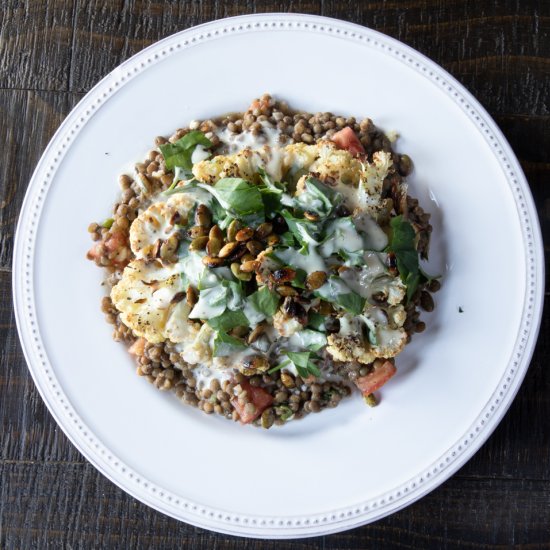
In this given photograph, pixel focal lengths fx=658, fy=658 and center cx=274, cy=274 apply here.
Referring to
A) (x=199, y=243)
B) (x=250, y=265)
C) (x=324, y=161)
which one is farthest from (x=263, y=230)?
(x=324, y=161)

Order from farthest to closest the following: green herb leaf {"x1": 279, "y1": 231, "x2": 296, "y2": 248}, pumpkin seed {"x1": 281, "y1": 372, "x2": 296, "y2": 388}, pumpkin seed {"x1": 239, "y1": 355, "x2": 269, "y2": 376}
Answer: pumpkin seed {"x1": 281, "y1": 372, "x2": 296, "y2": 388}, pumpkin seed {"x1": 239, "y1": 355, "x2": 269, "y2": 376}, green herb leaf {"x1": 279, "y1": 231, "x2": 296, "y2": 248}

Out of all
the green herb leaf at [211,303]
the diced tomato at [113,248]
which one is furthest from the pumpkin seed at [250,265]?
the diced tomato at [113,248]

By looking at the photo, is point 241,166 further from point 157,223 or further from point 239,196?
point 157,223

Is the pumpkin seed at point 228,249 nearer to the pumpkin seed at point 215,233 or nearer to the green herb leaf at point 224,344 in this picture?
the pumpkin seed at point 215,233

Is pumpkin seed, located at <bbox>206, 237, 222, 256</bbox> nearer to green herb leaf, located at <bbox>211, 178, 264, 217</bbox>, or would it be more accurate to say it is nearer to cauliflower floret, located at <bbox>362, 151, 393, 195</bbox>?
green herb leaf, located at <bbox>211, 178, 264, 217</bbox>

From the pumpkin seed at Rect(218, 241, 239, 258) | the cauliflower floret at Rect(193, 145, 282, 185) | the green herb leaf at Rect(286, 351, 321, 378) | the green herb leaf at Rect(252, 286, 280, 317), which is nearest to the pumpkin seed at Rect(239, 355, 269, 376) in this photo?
the green herb leaf at Rect(286, 351, 321, 378)

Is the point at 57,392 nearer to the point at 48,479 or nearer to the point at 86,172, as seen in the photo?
the point at 48,479
